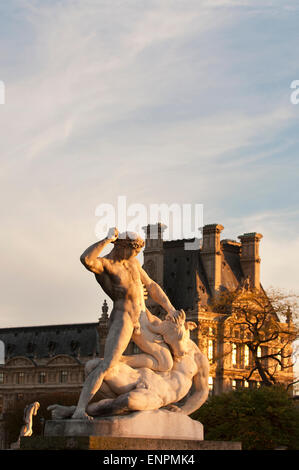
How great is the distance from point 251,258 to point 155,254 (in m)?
11.2

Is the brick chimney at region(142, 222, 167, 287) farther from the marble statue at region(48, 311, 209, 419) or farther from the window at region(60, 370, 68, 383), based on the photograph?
the marble statue at region(48, 311, 209, 419)

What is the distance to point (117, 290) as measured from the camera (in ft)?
54.2

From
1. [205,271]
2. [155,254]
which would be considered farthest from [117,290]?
[205,271]

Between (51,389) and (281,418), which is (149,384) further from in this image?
(51,389)

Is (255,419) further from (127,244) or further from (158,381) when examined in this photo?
(127,244)

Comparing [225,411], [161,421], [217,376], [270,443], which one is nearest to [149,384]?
[161,421]

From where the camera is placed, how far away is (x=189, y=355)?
1709 centimetres

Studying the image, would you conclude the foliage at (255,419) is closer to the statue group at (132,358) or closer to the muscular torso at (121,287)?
the statue group at (132,358)

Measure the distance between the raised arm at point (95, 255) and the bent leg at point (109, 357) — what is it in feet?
3.02

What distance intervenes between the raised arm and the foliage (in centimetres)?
2295

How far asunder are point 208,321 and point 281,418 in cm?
5661

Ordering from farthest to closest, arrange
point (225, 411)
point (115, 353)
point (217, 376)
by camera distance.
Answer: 1. point (217, 376)
2. point (225, 411)
3. point (115, 353)

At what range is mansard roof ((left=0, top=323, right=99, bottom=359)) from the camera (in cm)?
11331

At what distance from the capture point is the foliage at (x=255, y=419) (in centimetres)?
3841
